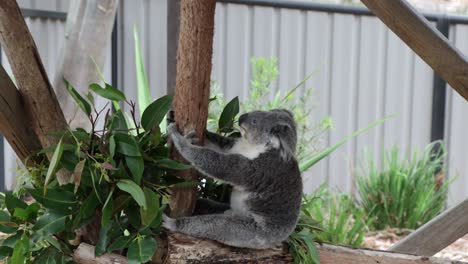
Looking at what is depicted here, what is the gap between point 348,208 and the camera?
4.66 meters

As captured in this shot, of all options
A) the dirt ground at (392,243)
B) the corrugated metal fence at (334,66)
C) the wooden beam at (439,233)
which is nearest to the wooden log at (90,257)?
the wooden beam at (439,233)

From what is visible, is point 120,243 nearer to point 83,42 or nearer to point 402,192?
point 83,42

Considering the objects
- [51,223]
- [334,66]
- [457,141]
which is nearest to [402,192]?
[457,141]

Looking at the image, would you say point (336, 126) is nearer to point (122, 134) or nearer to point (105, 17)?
point (105, 17)

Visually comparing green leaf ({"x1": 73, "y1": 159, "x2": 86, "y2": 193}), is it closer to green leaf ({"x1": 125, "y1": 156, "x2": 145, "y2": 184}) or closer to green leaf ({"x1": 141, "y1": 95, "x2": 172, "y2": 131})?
green leaf ({"x1": 125, "y1": 156, "x2": 145, "y2": 184})

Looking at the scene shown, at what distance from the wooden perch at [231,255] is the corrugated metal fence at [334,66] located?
3.18 metres

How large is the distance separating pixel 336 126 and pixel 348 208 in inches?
30.4

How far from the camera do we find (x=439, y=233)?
8.54 ft

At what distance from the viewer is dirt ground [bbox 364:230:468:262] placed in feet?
14.4

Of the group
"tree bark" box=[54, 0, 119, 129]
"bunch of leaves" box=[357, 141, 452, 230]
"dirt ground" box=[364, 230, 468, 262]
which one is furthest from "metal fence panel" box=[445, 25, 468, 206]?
"tree bark" box=[54, 0, 119, 129]

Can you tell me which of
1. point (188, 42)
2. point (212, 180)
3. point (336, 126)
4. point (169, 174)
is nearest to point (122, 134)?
point (169, 174)

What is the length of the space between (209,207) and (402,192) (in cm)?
297

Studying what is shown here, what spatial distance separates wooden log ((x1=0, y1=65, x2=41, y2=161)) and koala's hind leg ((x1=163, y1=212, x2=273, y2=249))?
1.35ft

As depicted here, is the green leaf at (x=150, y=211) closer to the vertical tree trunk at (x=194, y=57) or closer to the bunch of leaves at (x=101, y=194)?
the bunch of leaves at (x=101, y=194)
